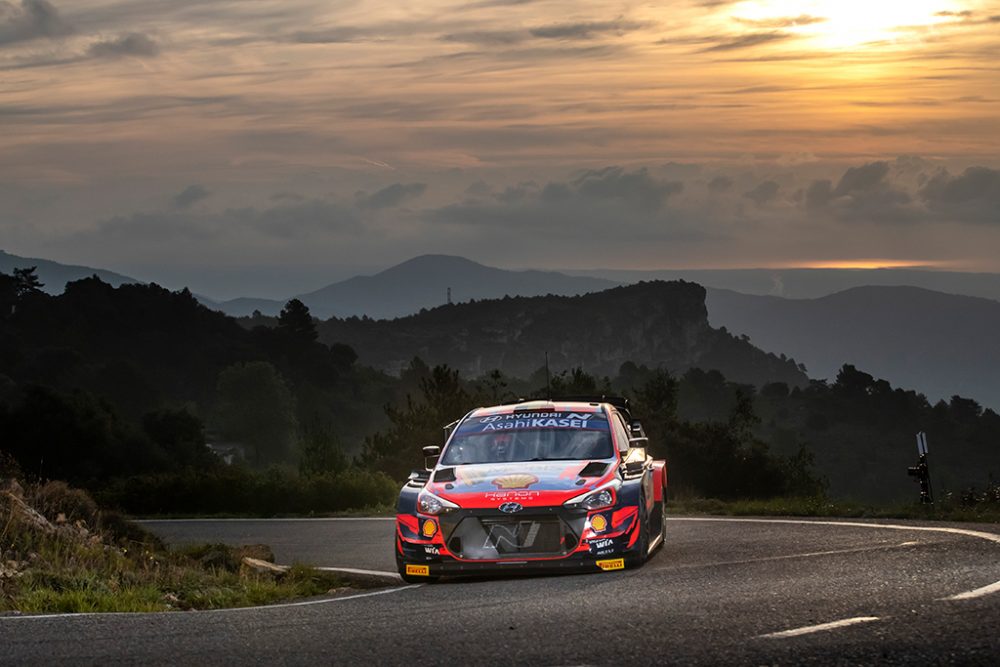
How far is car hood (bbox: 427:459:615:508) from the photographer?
13008 mm

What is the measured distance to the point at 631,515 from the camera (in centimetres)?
1328

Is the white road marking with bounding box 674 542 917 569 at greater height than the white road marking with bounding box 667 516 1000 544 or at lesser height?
lesser

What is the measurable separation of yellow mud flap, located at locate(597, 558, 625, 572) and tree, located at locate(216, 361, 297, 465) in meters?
127

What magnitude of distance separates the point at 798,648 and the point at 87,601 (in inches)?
253

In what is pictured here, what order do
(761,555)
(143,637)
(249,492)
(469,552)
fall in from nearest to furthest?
1. (143,637)
2. (469,552)
3. (761,555)
4. (249,492)

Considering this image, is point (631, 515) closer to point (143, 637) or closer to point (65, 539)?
point (143, 637)

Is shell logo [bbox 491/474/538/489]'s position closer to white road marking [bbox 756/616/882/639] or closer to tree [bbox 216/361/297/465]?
white road marking [bbox 756/616/882/639]

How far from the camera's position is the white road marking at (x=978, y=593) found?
9.83 meters

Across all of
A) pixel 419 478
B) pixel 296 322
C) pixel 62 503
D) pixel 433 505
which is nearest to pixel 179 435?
pixel 296 322

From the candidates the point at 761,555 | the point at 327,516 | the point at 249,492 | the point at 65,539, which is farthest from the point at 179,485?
the point at 761,555

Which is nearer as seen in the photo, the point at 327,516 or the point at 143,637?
the point at 143,637

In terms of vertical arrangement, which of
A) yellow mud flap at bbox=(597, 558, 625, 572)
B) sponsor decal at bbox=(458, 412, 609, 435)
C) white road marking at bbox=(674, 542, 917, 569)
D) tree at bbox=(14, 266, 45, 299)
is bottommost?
white road marking at bbox=(674, 542, 917, 569)

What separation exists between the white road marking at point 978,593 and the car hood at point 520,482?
153 inches

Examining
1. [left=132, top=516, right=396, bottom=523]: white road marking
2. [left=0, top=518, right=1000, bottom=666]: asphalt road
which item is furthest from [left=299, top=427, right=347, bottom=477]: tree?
[left=0, top=518, right=1000, bottom=666]: asphalt road
